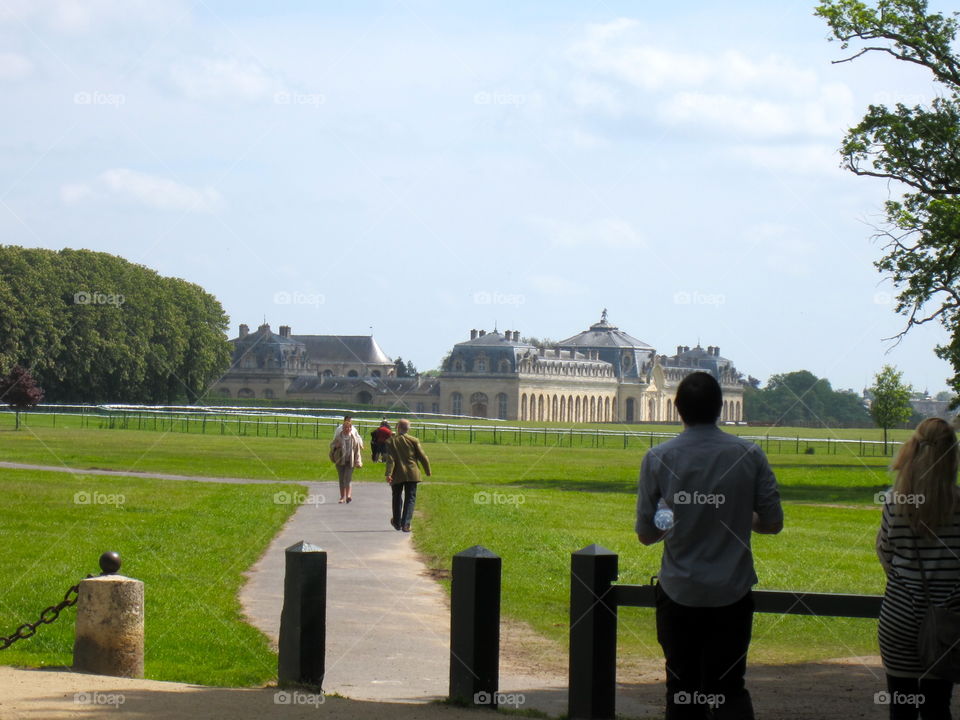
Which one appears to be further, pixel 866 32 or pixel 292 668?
pixel 866 32

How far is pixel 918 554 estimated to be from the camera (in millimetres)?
5590

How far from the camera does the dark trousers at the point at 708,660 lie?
214 inches

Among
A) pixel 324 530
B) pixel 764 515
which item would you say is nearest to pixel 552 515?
pixel 324 530

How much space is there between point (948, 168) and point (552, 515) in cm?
1237

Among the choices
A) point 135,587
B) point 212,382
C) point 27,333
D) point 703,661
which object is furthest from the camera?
point 212,382

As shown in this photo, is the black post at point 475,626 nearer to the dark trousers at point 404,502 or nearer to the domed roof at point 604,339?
the dark trousers at point 404,502

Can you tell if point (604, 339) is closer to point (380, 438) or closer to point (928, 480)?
point (380, 438)

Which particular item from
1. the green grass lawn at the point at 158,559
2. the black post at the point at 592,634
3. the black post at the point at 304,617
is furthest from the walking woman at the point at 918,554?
the green grass lawn at the point at 158,559

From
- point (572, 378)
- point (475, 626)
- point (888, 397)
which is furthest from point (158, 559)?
point (572, 378)

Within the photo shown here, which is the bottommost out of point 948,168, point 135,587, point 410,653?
point 410,653

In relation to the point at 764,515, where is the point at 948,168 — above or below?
above

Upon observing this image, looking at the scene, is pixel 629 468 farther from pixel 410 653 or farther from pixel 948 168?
pixel 410 653

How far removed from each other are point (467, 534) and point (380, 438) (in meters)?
11.7

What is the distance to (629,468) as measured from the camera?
3769 cm
